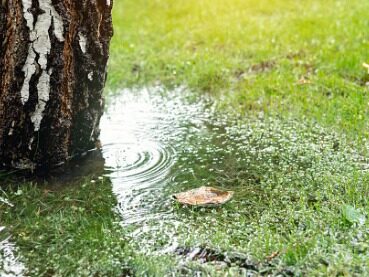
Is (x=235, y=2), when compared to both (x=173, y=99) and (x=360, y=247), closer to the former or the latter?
(x=173, y=99)

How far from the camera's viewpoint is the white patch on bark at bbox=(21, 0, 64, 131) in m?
2.45

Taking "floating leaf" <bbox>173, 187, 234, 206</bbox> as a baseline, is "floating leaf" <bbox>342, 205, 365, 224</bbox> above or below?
above

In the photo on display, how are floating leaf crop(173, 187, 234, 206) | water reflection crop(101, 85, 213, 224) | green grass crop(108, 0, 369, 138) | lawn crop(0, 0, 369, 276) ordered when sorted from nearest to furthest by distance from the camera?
lawn crop(0, 0, 369, 276) → floating leaf crop(173, 187, 234, 206) → water reflection crop(101, 85, 213, 224) → green grass crop(108, 0, 369, 138)

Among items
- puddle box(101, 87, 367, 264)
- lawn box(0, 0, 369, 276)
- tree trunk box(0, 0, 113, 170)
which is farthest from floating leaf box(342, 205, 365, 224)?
tree trunk box(0, 0, 113, 170)

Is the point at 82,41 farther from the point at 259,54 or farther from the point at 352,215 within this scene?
the point at 259,54

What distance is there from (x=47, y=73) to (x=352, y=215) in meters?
1.38

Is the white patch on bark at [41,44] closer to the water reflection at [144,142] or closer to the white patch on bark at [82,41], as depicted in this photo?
the white patch on bark at [82,41]

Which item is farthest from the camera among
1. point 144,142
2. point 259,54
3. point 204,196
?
point 259,54

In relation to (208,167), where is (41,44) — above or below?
above

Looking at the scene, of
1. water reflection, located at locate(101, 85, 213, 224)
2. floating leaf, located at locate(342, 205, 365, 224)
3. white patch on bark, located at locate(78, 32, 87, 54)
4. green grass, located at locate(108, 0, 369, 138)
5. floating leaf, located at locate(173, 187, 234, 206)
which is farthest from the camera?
green grass, located at locate(108, 0, 369, 138)

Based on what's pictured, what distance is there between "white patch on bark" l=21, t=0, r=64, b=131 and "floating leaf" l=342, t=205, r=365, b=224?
4.37 ft

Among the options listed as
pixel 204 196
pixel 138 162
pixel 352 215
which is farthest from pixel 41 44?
pixel 352 215

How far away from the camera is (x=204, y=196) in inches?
95.7

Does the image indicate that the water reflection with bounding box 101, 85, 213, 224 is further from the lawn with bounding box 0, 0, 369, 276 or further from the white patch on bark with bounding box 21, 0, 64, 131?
the white patch on bark with bounding box 21, 0, 64, 131
